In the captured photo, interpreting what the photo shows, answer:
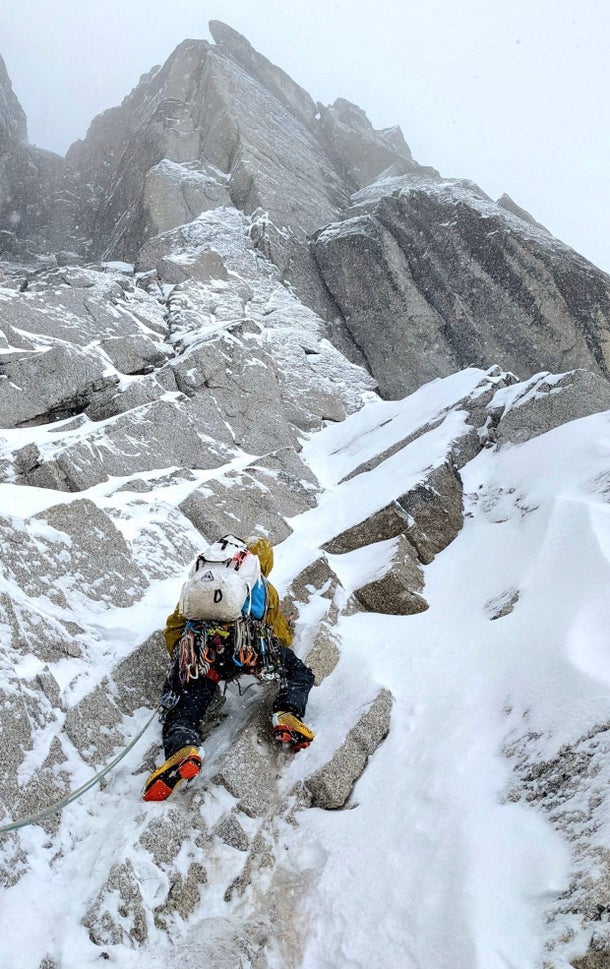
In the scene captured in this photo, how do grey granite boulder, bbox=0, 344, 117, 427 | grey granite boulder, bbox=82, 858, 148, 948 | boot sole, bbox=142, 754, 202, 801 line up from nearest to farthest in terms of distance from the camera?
1. grey granite boulder, bbox=82, 858, 148, 948
2. boot sole, bbox=142, 754, 202, 801
3. grey granite boulder, bbox=0, 344, 117, 427

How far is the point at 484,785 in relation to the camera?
5094 mm

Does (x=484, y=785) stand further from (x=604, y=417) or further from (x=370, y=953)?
(x=604, y=417)

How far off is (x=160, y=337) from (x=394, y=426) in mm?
8110

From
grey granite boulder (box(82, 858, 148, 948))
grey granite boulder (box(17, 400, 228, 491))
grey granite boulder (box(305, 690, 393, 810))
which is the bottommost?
grey granite boulder (box(305, 690, 393, 810))

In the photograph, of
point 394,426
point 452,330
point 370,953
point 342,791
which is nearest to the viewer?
point 370,953

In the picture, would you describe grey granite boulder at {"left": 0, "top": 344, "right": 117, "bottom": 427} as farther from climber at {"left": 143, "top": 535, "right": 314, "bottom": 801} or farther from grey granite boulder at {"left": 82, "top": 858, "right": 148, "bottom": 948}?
grey granite boulder at {"left": 82, "top": 858, "right": 148, "bottom": 948}

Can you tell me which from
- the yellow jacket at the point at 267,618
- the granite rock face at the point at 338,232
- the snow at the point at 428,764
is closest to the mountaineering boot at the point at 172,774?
the snow at the point at 428,764

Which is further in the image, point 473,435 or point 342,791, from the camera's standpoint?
point 473,435

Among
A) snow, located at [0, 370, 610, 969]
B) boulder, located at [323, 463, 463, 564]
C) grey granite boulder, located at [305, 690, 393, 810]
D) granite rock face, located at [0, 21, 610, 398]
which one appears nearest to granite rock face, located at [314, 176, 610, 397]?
granite rock face, located at [0, 21, 610, 398]

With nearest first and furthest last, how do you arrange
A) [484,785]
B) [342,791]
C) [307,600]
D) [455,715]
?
1. [484,785]
2. [342,791]
3. [455,715]
4. [307,600]

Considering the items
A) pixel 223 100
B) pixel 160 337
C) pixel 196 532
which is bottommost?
pixel 196 532

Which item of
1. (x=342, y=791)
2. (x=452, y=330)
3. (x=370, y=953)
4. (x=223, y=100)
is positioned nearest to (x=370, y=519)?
(x=342, y=791)

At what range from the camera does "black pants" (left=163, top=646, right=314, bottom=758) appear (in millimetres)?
5774

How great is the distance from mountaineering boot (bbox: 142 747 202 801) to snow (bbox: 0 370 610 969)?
14cm
